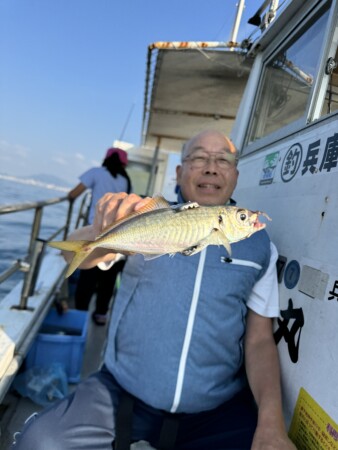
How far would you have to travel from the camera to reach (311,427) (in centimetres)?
146

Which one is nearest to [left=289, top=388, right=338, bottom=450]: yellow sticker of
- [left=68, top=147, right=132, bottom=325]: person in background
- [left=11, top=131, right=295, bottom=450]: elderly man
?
[left=11, top=131, right=295, bottom=450]: elderly man

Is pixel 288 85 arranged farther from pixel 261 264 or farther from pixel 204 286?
pixel 204 286

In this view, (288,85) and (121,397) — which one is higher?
(288,85)

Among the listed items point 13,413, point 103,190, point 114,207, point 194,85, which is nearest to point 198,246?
point 114,207

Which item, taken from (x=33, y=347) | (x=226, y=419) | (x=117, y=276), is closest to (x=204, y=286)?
(x=226, y=419)

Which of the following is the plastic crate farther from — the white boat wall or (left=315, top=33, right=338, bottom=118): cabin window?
(left=315, top=33, right=338, bottom=118): cabin window

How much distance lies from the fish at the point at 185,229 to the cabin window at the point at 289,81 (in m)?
1.38

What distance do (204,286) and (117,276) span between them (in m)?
2.97

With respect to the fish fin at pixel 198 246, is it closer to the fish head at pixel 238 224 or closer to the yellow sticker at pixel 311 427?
the fish head at pixel 238 224

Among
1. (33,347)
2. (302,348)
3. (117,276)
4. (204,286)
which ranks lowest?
(33,347)

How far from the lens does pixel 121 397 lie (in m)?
1.69

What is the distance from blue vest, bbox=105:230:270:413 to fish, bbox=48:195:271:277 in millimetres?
625

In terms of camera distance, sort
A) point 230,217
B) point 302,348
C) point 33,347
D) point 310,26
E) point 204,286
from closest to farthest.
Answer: point 230,217
point 302,348
point 204,286
point 310,26
point 33,347

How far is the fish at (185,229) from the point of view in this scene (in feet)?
3.65
